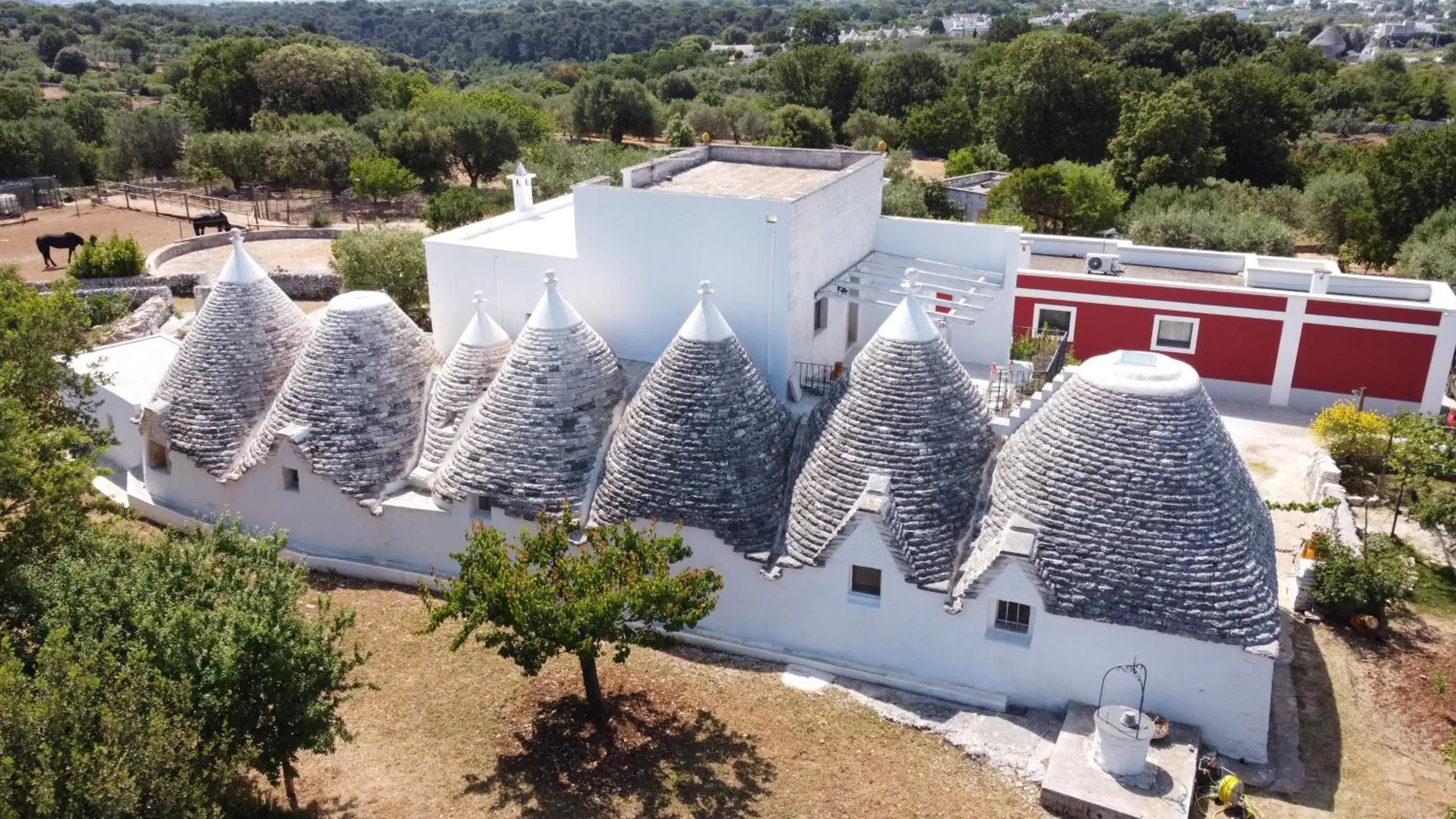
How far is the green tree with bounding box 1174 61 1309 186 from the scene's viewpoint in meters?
57.3

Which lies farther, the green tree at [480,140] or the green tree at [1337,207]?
the green tree at [480,140]

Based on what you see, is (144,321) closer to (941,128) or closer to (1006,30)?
(941,128)

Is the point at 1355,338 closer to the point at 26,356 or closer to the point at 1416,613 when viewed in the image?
the point at 1416,613

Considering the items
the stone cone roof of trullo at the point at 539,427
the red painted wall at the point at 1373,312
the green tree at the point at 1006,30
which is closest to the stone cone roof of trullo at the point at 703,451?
the stone cone roof of trullo at the point at 539,427

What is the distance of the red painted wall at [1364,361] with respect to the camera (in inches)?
1114

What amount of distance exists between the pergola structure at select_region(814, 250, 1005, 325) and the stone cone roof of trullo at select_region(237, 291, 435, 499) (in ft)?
29.5

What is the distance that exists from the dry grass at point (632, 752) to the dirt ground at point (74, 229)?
3668 centimetres

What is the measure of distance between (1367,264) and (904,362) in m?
37.3

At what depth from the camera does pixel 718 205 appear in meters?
20.4

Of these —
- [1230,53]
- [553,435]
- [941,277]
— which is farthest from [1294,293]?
[1230,53]

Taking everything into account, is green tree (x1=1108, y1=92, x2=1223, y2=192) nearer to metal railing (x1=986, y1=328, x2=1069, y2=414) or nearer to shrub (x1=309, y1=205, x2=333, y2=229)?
metal railing (x1=986, y1=328, x2=1069, y2=414)

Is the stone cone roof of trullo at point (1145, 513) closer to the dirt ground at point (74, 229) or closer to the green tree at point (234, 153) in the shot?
the dirt ground at point (74, 229)

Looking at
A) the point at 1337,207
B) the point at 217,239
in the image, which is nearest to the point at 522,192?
the point at 217,239

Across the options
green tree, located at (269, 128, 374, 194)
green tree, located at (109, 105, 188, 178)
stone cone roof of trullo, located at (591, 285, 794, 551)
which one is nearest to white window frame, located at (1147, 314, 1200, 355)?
stone cone roof of trullo, located at (591, 285, 794, 551)
